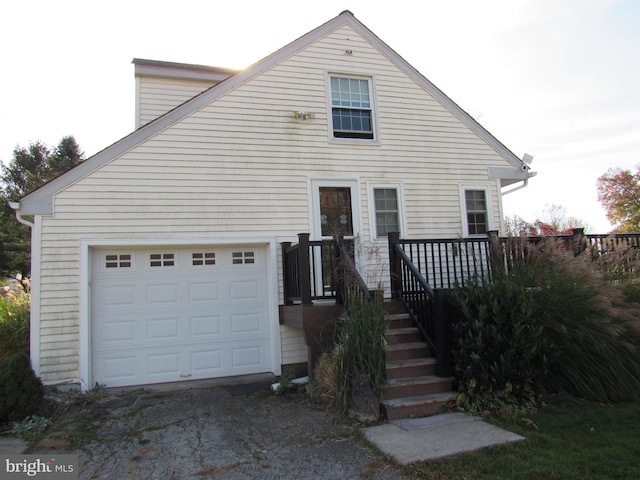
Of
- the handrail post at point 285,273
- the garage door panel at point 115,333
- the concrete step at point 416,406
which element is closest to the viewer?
the concrete step at point 416,406

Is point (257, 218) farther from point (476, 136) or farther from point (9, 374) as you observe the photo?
point (476, 136)

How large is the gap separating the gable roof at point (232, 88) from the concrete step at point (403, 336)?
184 inches

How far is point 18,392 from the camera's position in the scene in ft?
17.5

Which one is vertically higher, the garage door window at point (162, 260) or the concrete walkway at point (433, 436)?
the garage door window at point (162, 260)

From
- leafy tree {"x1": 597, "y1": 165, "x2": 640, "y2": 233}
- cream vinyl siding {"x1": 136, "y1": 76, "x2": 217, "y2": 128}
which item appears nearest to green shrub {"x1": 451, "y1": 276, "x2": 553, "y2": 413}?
cream vinyl siding {"x1": 136, "y1": 76, "x2": 217, "y2": 128}

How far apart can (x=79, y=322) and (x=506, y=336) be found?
609cm

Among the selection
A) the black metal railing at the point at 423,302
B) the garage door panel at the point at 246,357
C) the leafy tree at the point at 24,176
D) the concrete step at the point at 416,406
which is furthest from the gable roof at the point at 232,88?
the leafy tree at the point at 24,176

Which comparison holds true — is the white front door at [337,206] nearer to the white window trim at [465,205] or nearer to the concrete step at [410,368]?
the white window trim at [465,205]

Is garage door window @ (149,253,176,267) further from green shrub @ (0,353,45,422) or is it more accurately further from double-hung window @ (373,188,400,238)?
double-hung window @ (373,188,400,238)

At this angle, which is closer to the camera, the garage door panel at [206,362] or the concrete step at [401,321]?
the concrete step at [401,321]

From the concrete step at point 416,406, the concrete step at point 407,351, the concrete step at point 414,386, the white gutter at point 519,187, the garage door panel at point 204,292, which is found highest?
the white gutter at point 519,187

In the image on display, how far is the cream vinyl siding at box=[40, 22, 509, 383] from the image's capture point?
264 inches

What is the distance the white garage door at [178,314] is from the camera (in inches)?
274

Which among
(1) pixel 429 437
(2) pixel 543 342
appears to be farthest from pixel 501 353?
Answer: (1) pixel 429 437
